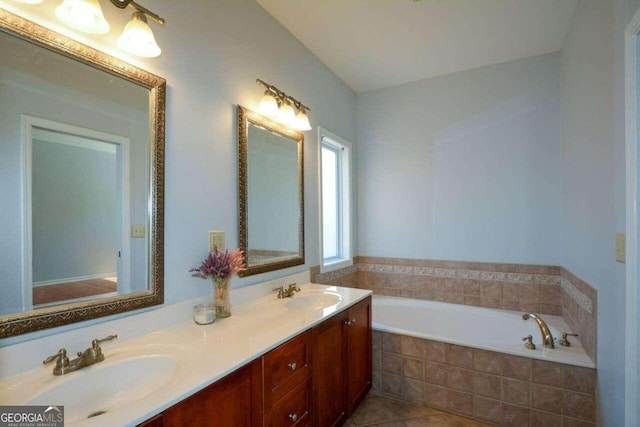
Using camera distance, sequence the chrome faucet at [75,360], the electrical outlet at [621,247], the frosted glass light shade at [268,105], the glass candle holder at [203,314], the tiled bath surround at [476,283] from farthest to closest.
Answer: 1. the tiled bath surround at [476,283]
2. the frosted glass light shade at [268,105]
3. the glass candle holder at [203,314]
4. the electrical outlet at [621,247]
5. the chrome faucet at [75,360]

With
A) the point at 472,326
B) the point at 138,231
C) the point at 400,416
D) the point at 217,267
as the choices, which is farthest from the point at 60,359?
the point at 472,326

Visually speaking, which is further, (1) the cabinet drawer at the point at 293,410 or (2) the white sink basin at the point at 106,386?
(1) the cabinet drawer at the point at 293,410

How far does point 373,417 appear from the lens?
196 cm

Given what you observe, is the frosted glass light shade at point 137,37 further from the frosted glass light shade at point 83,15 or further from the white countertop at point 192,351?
the white countertop at point 192,351

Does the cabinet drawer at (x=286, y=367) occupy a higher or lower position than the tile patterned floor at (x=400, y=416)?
higher

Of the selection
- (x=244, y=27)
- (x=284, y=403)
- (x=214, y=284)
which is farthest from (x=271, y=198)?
(x=284, y=403)

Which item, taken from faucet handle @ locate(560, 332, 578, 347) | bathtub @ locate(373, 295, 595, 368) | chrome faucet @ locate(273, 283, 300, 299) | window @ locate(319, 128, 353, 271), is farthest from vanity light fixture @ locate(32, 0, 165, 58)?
faucet handle @ locate(560, 332, 578, 347)

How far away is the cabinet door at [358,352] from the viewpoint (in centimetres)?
180

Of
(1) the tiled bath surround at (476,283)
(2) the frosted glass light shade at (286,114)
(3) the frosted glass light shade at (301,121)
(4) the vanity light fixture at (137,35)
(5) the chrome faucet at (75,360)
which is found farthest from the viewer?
(1) the tiled bath surround at (476,283)

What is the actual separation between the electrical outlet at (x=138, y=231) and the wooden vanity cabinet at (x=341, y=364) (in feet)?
2.97

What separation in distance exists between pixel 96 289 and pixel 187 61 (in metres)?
1.10

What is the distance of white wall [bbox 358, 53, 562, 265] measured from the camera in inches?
96.0

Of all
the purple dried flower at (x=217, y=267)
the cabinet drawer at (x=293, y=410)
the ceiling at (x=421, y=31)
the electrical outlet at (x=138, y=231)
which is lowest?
the cabinet drawer at (x=293, y=410)

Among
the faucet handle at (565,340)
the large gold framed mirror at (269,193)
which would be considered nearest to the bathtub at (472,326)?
the faucet handle at (565,340)
